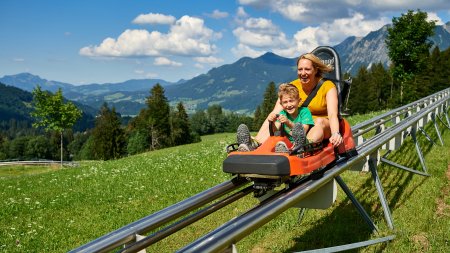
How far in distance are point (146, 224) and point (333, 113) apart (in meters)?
3.41

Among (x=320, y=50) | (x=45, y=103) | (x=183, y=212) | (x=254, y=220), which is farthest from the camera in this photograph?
(x=45, y=103)

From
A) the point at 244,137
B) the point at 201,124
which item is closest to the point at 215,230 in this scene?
the point at 244,137

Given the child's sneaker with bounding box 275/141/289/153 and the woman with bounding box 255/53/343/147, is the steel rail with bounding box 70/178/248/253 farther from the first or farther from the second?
the woman with bounding box 255/53/343/147

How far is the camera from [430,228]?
20.9 feet

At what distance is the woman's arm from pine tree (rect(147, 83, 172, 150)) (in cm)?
7901

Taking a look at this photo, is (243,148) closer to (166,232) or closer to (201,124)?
(166,232)

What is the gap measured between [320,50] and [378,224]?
10.0ft

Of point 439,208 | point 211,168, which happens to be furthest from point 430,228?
point 211,168

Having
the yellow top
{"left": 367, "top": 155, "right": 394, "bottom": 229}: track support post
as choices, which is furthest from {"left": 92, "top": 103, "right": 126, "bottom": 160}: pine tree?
the yellow top

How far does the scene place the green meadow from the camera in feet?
21.0

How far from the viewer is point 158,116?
85.9 meters

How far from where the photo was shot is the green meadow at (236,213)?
6.39 m

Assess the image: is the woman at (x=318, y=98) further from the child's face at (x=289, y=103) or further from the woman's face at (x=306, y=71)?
the child's face at (x=289, y=103)

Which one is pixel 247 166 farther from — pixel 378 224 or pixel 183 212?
pixel 378 224
